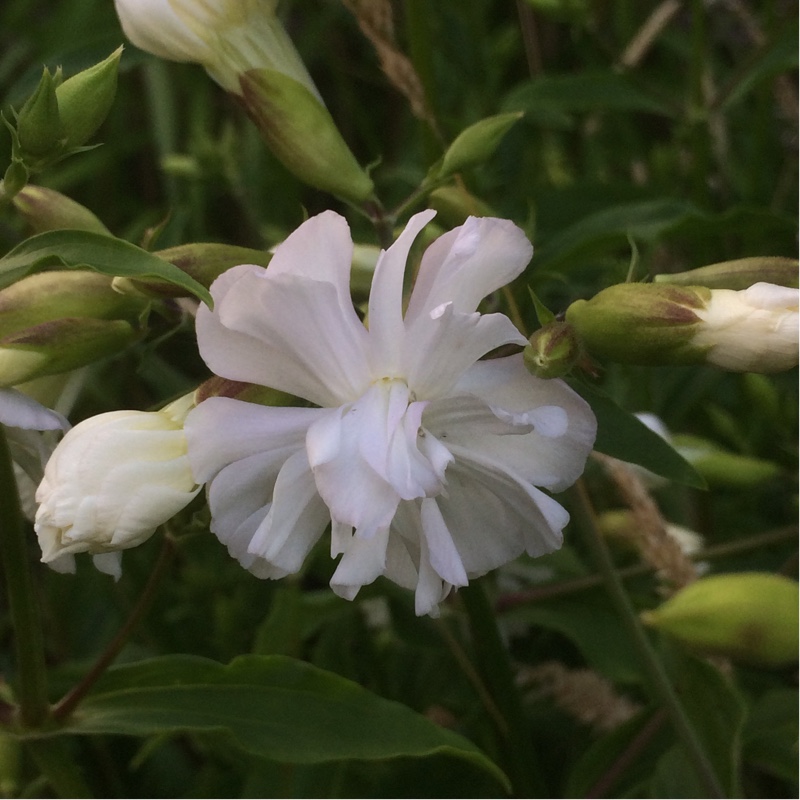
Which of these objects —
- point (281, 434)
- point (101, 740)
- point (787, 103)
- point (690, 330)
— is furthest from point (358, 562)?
point (787, 103)

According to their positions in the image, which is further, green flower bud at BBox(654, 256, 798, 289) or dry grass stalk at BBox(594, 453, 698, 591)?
dry grass stalk at BBox(594, 453, 698, 591)

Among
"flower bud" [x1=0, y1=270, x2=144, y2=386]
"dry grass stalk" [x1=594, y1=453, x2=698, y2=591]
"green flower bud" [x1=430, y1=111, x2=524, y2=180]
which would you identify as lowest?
"dry grass stalk" [x1=594, y1=453, x2=698, y2=591]

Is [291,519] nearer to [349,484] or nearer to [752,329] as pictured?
[349,484]

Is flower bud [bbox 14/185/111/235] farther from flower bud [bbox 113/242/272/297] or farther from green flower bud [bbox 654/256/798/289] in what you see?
green flower bud [bbox 654/256/798/289]

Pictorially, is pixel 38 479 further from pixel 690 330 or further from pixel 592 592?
pixel 592 592

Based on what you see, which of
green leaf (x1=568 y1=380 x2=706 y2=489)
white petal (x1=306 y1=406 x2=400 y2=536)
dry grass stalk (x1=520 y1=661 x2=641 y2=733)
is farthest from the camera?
dry grass stalk (x1=520 y1=661 x2=641 y2=733)

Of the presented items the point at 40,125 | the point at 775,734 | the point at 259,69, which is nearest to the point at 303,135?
the point at 259,69

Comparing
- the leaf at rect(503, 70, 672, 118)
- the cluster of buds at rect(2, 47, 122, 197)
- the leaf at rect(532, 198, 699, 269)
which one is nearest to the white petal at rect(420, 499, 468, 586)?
the cluster of buds at rect(2, 47, 122, 197)
